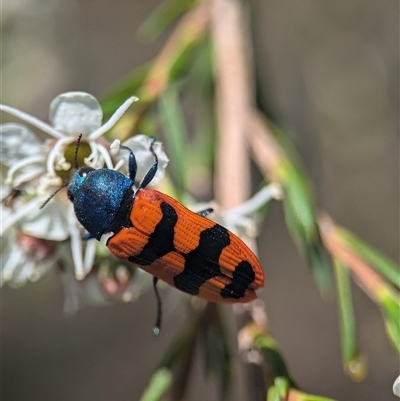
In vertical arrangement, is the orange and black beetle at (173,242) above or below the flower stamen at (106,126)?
below

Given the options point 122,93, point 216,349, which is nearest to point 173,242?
point 216,349

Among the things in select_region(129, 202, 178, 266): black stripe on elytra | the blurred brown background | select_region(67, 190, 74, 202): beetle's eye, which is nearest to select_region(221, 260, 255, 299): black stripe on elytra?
select_region(129, 202, 178, 266): black stripe on elytra

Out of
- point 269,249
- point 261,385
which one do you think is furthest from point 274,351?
point 269,249

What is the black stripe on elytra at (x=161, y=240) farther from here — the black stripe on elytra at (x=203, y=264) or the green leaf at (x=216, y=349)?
the green leaf at (x=216, y=349)

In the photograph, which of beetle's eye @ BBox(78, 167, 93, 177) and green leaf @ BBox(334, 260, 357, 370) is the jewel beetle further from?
green leaf @ BBox(334, 260, 357, 370)

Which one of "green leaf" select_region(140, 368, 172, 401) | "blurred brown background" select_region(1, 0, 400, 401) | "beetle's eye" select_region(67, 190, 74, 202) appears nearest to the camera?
"green leaf" select_region(140, 368, 172, 401)

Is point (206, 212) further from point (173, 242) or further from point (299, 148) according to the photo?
point (299, 148)

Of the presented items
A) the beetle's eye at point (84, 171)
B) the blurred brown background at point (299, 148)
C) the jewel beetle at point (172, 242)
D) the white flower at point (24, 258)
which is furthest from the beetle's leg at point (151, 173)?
the blurred brown background at point (299, 148)
